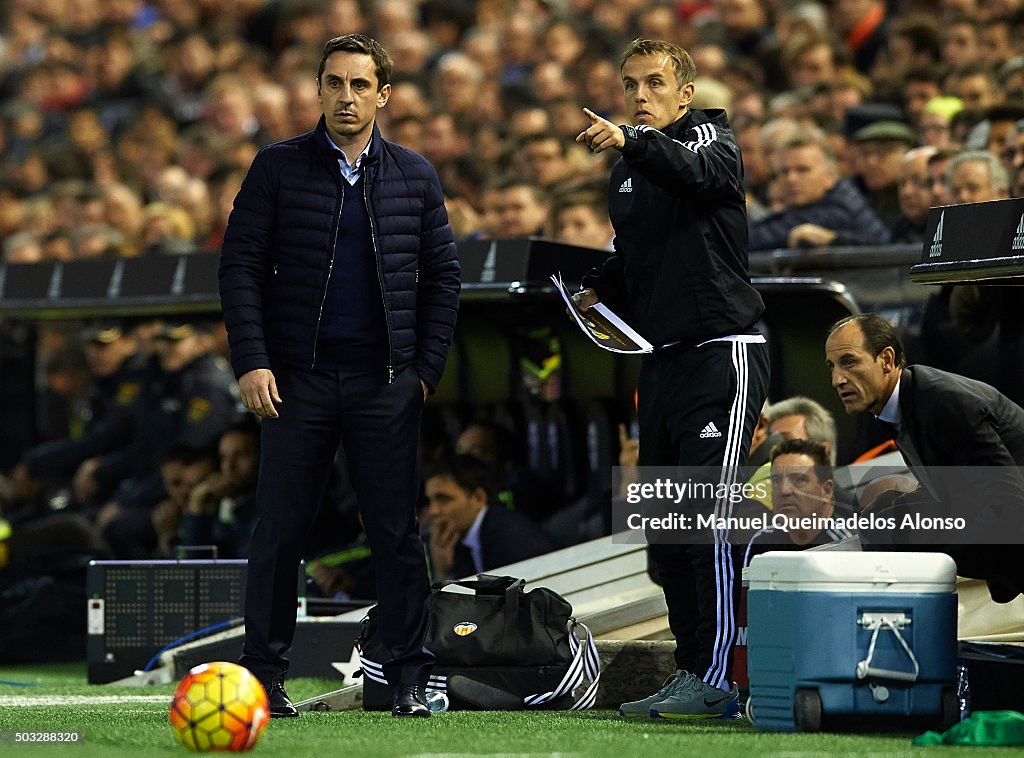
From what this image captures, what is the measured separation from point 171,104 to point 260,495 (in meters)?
12.1

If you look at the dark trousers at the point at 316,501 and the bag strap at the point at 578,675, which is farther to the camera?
the bag strap at the point at 578,675

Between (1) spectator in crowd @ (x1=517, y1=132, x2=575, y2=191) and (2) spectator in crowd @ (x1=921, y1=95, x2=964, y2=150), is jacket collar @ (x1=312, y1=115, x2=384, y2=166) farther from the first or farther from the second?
(1) spectator in crowd @ (x1=517, y1=132, x2=575, y2=191)

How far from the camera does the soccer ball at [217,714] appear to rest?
495cm

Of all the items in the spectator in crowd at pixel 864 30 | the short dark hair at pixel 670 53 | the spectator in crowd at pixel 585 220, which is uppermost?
the spectator in crowd at pixel 864 30

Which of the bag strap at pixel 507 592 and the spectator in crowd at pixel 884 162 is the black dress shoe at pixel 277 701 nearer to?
the bag strap at pixel 507 592

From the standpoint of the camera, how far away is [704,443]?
5.89 metres

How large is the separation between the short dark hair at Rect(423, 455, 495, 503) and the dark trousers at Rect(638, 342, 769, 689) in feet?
8.43

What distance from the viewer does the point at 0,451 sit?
42.3 ft

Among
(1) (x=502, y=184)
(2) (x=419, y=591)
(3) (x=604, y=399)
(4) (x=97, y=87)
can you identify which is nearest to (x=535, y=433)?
(3) (x=604, y=399)

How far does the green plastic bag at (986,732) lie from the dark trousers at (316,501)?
1675 mm

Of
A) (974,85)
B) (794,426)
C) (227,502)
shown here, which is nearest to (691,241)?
(794,426)

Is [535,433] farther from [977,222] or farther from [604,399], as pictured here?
[977,222]

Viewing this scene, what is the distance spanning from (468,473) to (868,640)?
11.0 feet

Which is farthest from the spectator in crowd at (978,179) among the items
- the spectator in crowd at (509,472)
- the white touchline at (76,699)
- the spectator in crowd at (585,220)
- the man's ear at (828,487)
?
the white touchline at (76,699)
